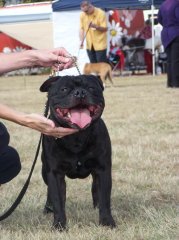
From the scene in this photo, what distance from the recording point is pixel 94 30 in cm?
1465

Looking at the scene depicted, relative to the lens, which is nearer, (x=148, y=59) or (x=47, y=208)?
(x=47, y=208)

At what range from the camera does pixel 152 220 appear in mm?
3613

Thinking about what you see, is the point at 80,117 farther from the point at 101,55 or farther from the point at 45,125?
the point at 101,55

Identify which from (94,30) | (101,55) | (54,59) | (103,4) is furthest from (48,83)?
(103,4)

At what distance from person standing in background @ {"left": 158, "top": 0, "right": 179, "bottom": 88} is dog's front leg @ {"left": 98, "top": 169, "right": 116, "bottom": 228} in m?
8.17

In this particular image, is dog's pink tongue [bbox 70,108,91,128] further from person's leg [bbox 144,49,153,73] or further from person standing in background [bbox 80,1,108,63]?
person's leg [bbox 144,49,153,73]

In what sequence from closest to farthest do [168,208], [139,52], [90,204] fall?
[168,208] → [90,204] → [139,52]

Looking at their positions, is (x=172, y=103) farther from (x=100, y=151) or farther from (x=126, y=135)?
(x=100, y=151)

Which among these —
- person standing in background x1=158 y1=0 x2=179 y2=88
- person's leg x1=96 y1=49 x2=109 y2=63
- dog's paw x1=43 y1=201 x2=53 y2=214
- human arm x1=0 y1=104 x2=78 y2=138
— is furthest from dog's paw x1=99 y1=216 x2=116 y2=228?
person's leg x1=96 y1=49 x2=109 y2=63

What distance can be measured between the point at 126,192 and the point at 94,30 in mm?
10479

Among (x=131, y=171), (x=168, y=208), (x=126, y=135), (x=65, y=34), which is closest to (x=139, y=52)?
(x=65, y=34)

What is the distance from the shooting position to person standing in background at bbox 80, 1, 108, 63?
1420 cm

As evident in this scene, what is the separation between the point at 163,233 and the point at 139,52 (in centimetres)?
1769

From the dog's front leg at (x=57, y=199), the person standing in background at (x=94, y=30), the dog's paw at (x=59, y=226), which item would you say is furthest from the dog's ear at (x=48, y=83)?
the person standing in background at (x=94, y=30)
